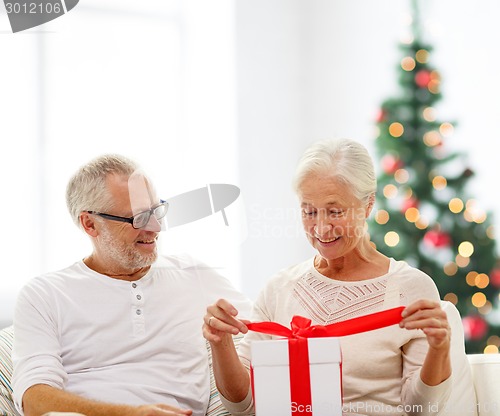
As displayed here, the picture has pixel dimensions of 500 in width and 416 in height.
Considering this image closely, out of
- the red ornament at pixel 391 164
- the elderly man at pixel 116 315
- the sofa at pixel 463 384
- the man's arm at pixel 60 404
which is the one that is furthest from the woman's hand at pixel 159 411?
the red ornament at pixel 391 164

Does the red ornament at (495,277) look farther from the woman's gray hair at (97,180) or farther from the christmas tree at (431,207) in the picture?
the woman's gray hair at (97,180)

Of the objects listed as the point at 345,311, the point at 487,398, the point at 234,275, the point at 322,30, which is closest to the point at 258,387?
the point at 345,311

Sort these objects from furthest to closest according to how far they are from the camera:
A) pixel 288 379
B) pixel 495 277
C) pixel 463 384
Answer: pixel 495 277 < pixel 463 384 < pixel 288 379

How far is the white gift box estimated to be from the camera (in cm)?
164

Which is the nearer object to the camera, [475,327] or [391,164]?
[475,327]

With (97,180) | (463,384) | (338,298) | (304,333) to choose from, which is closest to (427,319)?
(304,333)

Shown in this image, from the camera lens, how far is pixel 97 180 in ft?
7.91

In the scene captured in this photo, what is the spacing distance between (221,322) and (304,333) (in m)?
0.21

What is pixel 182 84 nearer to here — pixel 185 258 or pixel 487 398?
pixel 185 258

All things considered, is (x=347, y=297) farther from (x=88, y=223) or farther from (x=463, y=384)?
(x=88, y=223)

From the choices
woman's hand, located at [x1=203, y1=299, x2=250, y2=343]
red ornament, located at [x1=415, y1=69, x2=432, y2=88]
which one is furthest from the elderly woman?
red ornament, located at [x1=415, y1=69, x2=432, y2=88]

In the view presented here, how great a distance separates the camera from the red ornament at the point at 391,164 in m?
4.21

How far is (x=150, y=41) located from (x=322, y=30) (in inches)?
50.0

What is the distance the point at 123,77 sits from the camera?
4316mm
